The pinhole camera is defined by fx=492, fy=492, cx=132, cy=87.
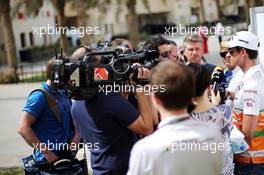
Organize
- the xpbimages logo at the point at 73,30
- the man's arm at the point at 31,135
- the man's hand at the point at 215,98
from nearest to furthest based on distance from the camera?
the man's hand at the point at 215,98, the man's arm at the point at 31,135, the xpbimages logo at the point at 73,30

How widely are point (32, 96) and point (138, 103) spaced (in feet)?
3.35

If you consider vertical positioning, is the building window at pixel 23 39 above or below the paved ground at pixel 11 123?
above

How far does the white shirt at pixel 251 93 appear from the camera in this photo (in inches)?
135

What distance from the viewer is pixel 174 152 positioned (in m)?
2.25

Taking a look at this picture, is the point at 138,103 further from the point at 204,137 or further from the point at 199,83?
the point at 204,137

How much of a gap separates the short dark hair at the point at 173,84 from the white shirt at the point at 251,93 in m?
1.25

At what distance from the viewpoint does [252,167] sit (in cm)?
366

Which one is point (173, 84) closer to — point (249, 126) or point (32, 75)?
point (249, 126)

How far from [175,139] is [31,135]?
188 centimetres

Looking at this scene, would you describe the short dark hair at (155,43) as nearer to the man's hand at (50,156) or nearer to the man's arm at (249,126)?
the man's arm at (249,126)

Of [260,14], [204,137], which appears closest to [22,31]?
[260,14]

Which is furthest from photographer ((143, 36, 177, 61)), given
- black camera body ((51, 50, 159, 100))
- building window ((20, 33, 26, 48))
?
building window ((20, 33, 26, 48))

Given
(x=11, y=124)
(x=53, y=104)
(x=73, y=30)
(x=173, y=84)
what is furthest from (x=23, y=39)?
(x=173, y=84)

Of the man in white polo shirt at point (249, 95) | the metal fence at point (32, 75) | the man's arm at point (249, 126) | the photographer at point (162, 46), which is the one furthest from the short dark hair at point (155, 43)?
the metal fence at point (32, 75)
